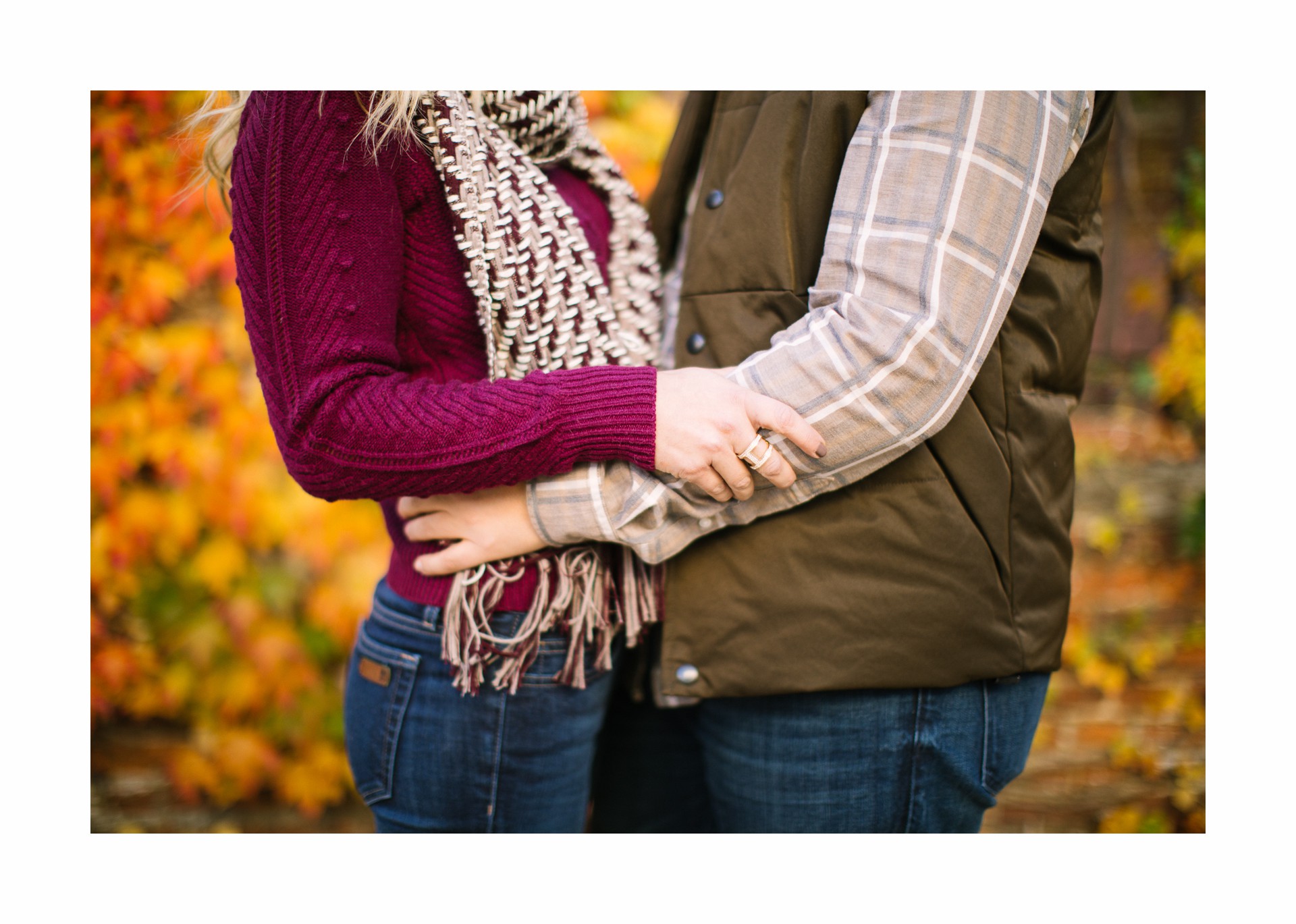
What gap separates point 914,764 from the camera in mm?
981

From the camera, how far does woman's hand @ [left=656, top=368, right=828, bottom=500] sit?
856 millimetres

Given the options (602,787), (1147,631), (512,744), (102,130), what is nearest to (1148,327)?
(1147,631)

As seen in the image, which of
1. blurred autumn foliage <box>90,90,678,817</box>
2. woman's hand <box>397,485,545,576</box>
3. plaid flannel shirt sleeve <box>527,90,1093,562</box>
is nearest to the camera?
plaid flannel shirt sleeve <box>527,90,1093,562</box>

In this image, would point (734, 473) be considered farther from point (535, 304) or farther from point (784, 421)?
point (535, 304)

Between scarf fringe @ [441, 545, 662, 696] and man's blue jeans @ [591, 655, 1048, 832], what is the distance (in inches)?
7.6

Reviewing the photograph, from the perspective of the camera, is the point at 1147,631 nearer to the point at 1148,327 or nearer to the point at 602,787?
the point at 1148,327

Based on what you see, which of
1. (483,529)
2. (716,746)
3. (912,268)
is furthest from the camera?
(716,746)

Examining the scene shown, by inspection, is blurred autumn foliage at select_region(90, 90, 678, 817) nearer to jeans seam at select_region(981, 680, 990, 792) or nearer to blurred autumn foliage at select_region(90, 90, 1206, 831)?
blurred autumn foliage at select_region(90, 90, 1206, 831)

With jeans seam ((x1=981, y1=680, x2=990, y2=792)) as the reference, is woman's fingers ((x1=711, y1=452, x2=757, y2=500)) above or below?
above

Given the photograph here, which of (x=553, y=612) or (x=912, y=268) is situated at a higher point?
(x=912, y=268)

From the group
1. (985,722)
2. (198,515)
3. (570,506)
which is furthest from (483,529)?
(198,515)

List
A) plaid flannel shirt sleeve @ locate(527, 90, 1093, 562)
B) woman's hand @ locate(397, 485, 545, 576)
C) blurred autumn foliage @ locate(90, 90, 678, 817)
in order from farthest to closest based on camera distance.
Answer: blurred autumn foliage @ locate(90, 90, 678, 817), woman's hand @ locate(397, 485, 545, 576), plaid flannel shirt sleeve @ locate(527, 90, 1093, 562)

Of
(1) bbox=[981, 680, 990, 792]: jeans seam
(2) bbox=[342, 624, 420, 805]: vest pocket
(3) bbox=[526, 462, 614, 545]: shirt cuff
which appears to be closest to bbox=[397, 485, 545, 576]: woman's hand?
(3) bbox=[526, 462, 614, 545]: shirt cuff

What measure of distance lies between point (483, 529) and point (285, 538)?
4.70ft
